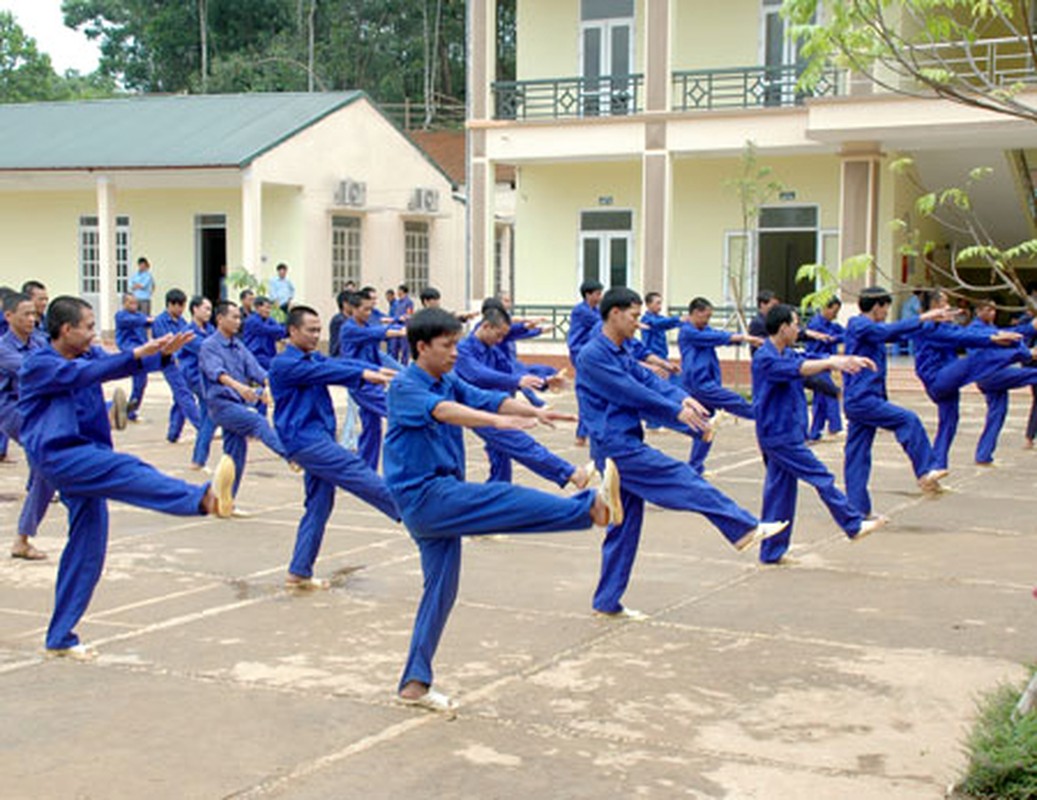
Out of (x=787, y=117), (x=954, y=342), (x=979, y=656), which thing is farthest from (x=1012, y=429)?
(x=979, y=656)

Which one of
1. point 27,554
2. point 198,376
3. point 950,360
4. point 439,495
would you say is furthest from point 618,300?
point 198,376

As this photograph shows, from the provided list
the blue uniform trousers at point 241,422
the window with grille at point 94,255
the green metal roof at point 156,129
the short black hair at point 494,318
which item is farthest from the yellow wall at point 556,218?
the blue uniform trousers at point 241,422

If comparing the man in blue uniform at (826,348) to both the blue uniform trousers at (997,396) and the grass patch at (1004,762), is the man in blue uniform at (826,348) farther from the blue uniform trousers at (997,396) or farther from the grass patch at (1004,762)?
the grass patch at (1004,762)

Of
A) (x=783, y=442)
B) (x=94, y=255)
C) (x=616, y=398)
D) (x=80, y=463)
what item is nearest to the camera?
(x=80, y=463)

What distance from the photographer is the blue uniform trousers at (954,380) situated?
11.6 m

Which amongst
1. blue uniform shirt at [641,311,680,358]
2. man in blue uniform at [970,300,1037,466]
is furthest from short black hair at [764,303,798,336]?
blue uniform shirt at [641,311,680,358]

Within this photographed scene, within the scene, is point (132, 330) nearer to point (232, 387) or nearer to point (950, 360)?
point (232, 387)

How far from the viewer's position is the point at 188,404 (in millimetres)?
13727

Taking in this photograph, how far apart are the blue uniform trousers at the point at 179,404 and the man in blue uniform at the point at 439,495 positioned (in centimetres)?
783

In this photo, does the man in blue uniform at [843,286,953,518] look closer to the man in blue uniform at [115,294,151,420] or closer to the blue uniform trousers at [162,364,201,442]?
the blue uniform trousers at [162,364,201,442]

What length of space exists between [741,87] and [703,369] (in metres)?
11.8

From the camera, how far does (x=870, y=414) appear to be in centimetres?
993

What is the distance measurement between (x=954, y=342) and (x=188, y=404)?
7539 millimetres

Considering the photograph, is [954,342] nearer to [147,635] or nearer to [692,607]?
[692,607]
